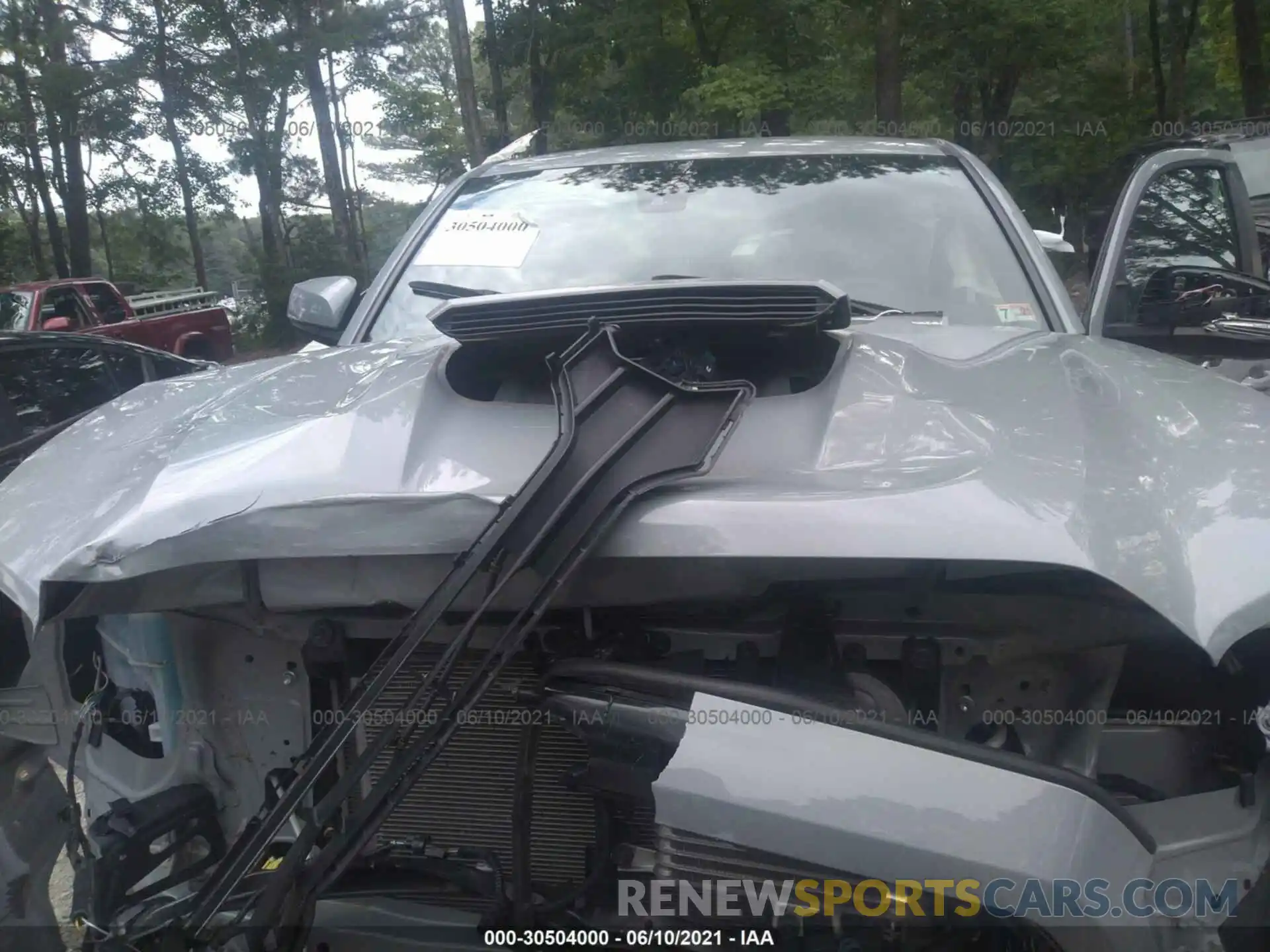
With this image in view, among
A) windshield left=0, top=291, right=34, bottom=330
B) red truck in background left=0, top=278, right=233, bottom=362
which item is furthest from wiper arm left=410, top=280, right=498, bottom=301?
windshield left=0, top=291, right=34, bottom=330

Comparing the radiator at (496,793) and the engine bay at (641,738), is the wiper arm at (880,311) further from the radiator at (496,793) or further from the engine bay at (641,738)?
the radiator at (496,793)

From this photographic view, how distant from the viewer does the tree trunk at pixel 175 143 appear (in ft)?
68.6

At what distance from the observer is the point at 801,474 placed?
168 centimetres

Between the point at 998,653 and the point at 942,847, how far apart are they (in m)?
0.47

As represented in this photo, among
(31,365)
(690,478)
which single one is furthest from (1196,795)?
(31,365)

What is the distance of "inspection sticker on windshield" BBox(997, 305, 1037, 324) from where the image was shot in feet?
8.76

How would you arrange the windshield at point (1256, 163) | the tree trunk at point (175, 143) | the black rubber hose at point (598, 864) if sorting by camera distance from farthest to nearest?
the tree trunk at point (175, 143) → the windshield at point (1256, 163) → the black rubber hose at point (598, 864)

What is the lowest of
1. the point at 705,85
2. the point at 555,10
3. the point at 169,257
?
the point at 169,257

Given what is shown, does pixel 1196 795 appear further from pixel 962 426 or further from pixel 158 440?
pixel 158 440

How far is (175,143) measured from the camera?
77.6ft

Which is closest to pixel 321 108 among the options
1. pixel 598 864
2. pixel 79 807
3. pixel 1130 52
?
pixel 1130 52

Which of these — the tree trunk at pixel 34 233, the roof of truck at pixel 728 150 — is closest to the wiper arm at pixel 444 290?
the roof of truck at pixel 728 150

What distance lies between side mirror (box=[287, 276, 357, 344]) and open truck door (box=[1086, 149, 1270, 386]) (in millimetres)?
1993

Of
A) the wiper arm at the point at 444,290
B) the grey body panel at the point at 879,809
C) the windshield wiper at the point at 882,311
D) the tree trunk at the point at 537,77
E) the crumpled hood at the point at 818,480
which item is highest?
the tree trunk at the point at 537,77
